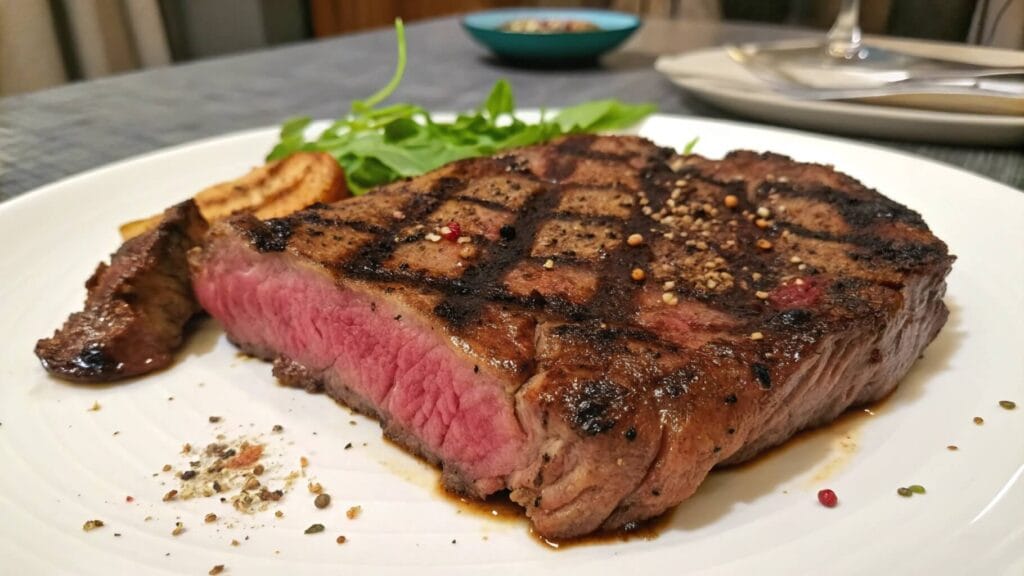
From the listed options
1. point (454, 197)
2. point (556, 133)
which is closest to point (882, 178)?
point (556, 133)

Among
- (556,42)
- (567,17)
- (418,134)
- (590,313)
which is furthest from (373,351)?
(567,17)

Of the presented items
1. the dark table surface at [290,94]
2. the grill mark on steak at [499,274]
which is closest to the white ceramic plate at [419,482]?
the grill mark on steak at [499,274]

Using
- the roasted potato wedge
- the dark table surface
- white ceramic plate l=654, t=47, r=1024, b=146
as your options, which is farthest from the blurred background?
the roasted potato wedge

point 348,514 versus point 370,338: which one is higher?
point 370,338

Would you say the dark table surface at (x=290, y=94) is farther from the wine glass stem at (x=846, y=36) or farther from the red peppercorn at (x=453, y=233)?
the red peppercorn at (x=453, y=233)

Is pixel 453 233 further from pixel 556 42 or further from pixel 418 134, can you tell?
pixel 556 42

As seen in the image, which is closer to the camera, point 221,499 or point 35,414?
point 221,499

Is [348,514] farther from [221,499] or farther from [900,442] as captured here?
[900,442]
